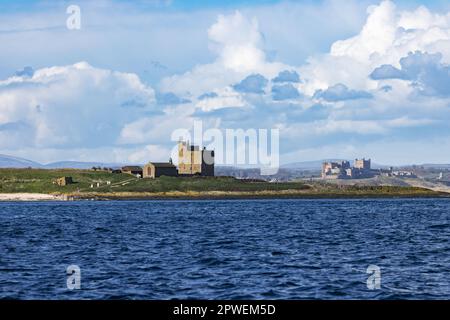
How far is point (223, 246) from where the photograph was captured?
6738 centimetres

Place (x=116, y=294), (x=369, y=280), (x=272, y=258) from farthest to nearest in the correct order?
(x=272, y=258) → (x=369, y=280) → (x=116, y=294)

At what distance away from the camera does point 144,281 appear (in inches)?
1726

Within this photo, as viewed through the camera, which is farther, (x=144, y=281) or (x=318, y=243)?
(x=318, y=243)
